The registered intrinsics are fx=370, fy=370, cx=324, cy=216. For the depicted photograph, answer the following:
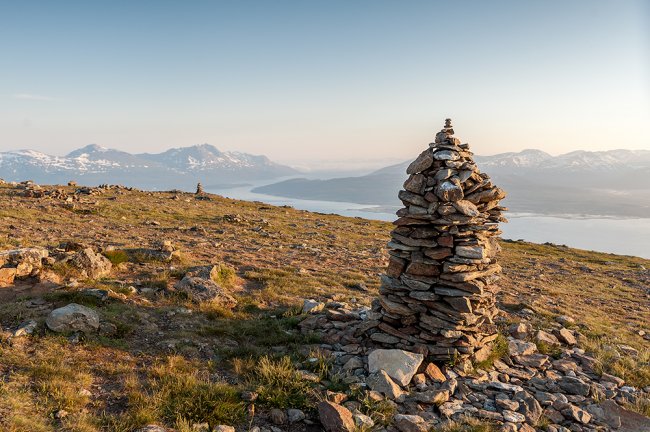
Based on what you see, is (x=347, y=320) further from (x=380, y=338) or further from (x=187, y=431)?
(x=187, y=431)

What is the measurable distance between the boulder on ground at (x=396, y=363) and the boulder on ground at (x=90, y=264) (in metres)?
11.4

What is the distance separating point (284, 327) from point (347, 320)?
2207 millimetres

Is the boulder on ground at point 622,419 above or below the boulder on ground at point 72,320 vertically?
below

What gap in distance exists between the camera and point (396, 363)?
31.3ft

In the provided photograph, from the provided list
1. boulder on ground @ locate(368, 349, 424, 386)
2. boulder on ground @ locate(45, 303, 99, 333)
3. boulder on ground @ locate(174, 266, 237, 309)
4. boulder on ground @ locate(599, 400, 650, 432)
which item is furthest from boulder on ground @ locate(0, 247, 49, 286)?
boulder on ground @ locate(599, 400, 650, 432)

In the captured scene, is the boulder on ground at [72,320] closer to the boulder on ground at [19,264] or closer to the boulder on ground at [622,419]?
the boulder on ground at [19,264]

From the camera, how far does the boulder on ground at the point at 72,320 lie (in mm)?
9930

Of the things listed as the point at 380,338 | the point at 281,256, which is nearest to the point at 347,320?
the point at 380,338

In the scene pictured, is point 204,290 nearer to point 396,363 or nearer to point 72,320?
point 72,320

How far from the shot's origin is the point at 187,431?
6727mm

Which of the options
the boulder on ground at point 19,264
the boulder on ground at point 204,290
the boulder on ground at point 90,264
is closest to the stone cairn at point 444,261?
the boulder on ground at point 204,290

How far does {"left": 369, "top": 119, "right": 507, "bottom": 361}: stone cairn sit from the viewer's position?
10.3 meters

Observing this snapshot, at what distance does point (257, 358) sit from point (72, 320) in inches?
203

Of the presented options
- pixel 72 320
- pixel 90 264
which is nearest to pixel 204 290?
pixel 72 320
